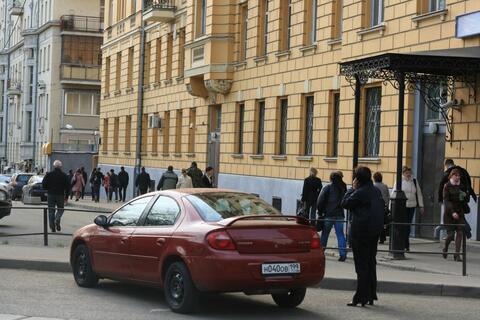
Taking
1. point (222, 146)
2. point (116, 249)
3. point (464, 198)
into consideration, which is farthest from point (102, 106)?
point (116, 249)

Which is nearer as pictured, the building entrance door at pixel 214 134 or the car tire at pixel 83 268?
the car tire at pixel 83 268

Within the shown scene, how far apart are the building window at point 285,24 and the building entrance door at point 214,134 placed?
6.39 meters

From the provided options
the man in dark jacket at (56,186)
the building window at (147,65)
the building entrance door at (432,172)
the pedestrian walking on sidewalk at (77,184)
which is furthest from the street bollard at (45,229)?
the building window at (147,65)

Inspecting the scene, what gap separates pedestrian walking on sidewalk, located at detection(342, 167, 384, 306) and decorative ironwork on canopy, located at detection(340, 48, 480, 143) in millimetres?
6780

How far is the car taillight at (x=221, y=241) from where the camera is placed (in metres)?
11.1

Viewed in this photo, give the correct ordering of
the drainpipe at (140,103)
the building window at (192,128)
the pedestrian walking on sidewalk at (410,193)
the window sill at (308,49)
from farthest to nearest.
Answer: the drainpipe at (140,103) → the building window at (192,128) → the window sill at (308,49) → the pedestrian walking on sidewalk at (410,193)

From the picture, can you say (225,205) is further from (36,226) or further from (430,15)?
(430,15)

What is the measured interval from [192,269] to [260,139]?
22109mm

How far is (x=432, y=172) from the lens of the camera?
22.8 metres

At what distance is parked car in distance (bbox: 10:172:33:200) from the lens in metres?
48.7

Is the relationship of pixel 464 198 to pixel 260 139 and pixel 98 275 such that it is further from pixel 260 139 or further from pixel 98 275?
pixel 260 139

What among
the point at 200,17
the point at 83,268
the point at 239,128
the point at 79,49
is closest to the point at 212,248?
the point at 83,268

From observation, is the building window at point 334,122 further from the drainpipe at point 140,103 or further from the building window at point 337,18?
the drainpipe at point 140,103

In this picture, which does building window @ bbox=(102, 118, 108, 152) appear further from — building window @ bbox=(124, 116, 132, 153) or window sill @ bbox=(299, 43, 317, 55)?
window sill @ bbox=(299, 43, 317, 55)
